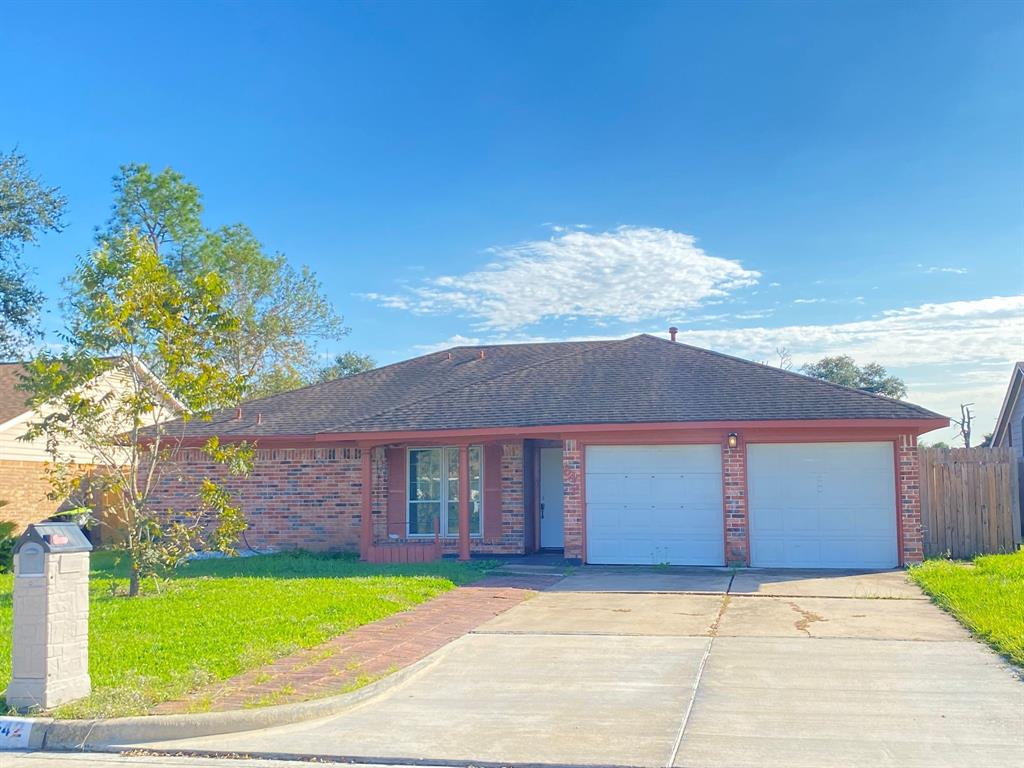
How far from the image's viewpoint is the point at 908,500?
15828mm

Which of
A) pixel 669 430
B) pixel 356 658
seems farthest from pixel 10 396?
pixel 356 658

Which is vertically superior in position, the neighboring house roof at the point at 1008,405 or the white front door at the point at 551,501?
the neighboring house roof at the point at 1008,405

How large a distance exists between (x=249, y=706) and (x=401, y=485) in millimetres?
11827

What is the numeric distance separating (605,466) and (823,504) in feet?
12.6

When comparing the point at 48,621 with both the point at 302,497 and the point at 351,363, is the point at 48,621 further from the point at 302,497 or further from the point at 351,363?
the point at 351,363

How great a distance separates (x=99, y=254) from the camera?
12438 mm

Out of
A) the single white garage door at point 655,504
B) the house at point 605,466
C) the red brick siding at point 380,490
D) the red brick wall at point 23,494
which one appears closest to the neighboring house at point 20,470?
the red brick wall at point 23,494

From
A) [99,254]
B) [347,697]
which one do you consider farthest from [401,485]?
[347,697]

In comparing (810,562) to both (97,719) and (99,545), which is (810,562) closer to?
(97,719)

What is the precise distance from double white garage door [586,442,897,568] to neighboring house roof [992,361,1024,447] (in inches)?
517

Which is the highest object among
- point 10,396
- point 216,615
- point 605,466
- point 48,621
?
point 10,396

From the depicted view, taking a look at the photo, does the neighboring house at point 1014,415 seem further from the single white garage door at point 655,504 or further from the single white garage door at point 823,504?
the single white garage door at point 655,504

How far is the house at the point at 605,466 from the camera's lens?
52.6ft

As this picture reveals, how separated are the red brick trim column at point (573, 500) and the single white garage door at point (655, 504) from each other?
0.15 metres
